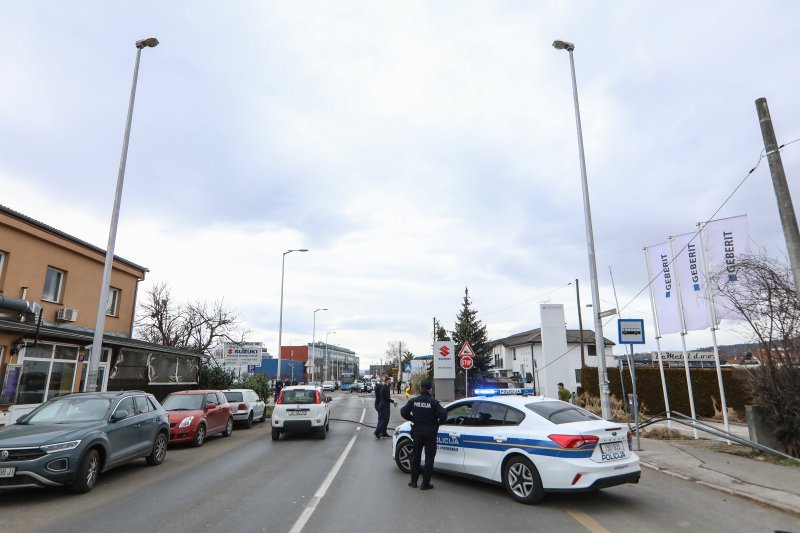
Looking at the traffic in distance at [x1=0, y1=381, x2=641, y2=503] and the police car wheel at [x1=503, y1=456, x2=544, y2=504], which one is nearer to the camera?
the traffic in distance at [x1=0, y1=381, x2=641, y2=503]

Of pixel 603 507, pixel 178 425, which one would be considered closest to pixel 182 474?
pixel 178 425

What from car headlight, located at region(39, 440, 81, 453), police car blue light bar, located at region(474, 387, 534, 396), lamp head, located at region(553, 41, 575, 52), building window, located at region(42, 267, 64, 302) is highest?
lamp head, located at region(553, 41, 575, 52)

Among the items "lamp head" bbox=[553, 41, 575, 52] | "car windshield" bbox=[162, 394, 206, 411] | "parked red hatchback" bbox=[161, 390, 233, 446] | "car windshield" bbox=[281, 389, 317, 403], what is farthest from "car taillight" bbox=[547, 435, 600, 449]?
"lamp head" bbox=[553, 41, 575, 52]

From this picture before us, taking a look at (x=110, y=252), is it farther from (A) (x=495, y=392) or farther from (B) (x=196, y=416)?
(A) (x=495, y=392)

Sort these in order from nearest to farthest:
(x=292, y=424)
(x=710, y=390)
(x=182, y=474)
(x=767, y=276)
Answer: (x=182, y=474), (x=767, y=276), (x=292, y=424), (x=710, y=390)

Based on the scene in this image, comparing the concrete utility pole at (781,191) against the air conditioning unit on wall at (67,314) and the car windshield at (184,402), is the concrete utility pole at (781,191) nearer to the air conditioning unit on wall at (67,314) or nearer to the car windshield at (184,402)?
the car windshield at (184,402)

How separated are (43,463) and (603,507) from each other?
26.4 feet

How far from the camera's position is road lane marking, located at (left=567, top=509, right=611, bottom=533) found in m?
5.65

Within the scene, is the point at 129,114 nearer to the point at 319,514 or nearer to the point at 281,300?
the point at 319,514

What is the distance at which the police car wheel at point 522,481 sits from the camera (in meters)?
6.68

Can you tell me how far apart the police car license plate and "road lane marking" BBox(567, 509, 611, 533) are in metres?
0.86

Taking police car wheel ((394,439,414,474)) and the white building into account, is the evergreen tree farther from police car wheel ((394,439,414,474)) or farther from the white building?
police car wheel ((394,439,414,474))

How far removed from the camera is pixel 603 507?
6.68m

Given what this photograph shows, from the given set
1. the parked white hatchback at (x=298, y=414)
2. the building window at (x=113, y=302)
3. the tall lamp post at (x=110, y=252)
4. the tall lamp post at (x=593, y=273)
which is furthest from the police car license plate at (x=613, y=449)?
the building window at (x=113, y=302)
